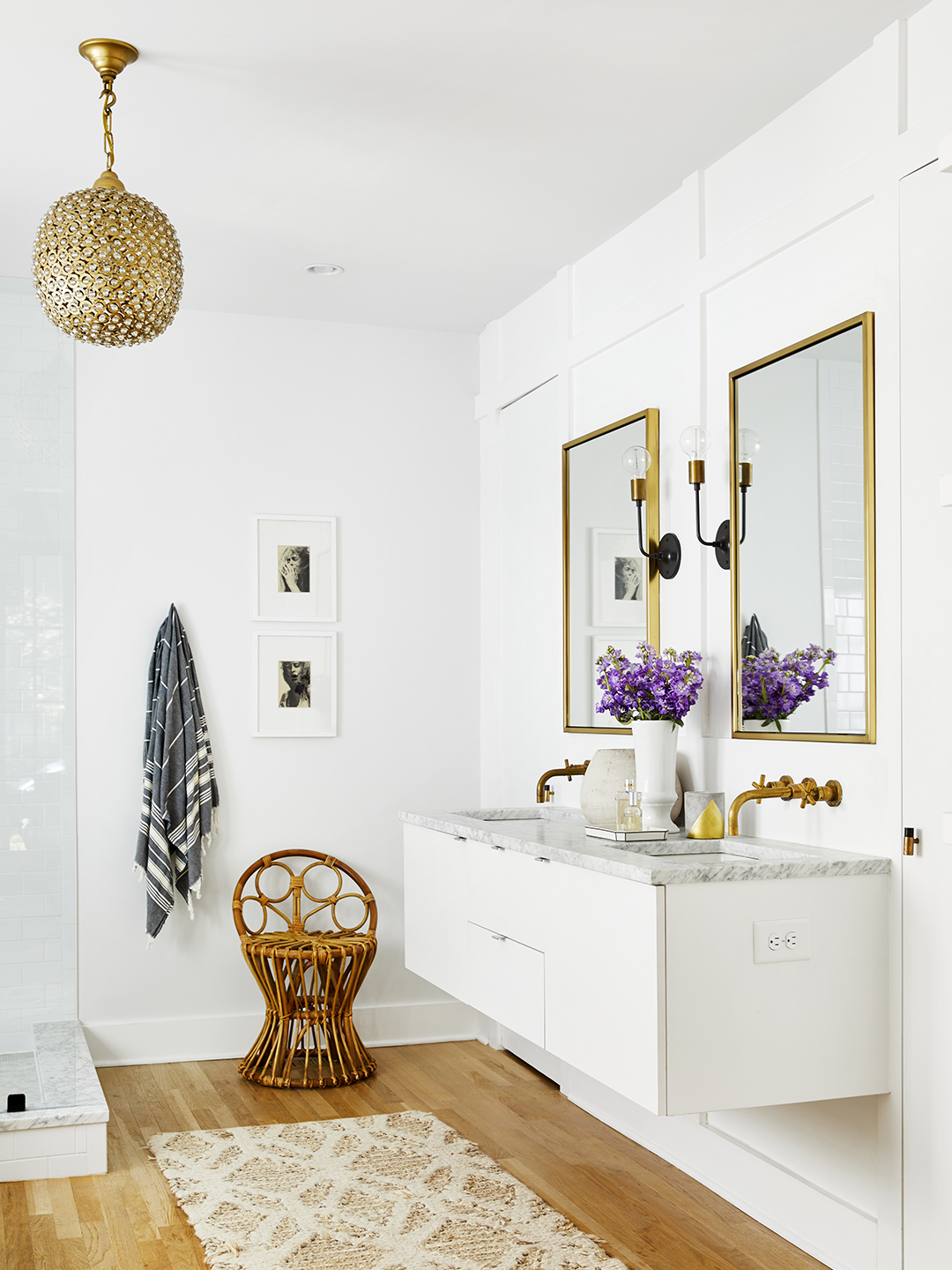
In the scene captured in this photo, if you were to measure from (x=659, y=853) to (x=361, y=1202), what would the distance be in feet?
3.88

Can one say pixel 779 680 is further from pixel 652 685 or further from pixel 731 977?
pixel 731 977

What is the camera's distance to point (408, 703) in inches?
194

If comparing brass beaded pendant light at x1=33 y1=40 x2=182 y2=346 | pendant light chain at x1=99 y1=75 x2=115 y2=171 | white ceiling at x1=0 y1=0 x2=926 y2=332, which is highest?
white ceiling at x1=0 y1=0 x2=926 y2=332

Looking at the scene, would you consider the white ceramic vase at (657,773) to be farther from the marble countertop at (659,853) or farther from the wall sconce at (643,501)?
the wall sconce at (643,501)

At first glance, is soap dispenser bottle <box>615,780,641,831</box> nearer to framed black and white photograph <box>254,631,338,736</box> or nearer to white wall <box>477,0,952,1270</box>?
white wall <box>477,0,952,1270</box>

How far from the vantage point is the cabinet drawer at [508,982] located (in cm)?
312

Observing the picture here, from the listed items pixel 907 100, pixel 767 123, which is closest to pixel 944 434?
pixel 907 100

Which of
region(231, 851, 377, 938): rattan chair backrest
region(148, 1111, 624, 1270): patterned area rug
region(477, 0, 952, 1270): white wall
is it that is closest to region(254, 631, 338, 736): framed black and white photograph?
region(231, 851, 377, 938): rattan chair backrest

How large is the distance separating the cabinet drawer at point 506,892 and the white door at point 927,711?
0.92 metres

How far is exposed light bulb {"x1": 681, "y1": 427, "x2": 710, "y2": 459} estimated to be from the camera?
3242 mm

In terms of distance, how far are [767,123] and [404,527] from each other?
7.41ft

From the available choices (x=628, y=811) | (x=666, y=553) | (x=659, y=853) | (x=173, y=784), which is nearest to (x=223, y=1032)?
(x=173, y=784)

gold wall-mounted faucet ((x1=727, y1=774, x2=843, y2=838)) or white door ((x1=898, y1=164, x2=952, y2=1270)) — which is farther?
gold wall-mounted faucet ((x1=727, y1=774, x2=843, y2=838))

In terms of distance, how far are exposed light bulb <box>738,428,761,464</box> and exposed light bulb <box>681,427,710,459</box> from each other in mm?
105
